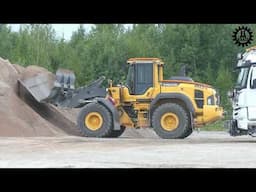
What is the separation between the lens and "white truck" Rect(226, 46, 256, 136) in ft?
50.0

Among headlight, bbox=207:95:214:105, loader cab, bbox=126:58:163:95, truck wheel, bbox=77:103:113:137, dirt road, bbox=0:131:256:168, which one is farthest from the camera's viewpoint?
truck wheel, bbox=77:103:113:137

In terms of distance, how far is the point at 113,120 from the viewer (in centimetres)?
1727

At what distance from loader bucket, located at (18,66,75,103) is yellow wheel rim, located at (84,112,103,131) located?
2137 mm

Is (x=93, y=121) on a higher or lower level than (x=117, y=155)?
higher

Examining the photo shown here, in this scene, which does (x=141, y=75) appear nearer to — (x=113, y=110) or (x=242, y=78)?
(x=113, y=110)

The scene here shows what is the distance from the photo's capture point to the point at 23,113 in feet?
63.8

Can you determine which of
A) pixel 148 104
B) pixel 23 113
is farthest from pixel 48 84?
pixel 148 104

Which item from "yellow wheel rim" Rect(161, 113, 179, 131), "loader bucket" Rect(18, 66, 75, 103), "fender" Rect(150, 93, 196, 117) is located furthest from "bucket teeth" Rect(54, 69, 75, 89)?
"yellow wheel rim" Rect(161, 113, 179, 131)

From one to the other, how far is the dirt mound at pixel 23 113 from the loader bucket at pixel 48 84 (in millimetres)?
397

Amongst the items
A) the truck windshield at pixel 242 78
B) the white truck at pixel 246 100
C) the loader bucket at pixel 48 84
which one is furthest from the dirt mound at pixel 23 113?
the truck windshield at pixel 242 78

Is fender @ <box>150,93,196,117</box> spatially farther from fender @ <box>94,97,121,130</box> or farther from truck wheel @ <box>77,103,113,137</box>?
truck wheel @ <box>77,103,113,137</box>

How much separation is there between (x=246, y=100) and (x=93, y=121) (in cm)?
474

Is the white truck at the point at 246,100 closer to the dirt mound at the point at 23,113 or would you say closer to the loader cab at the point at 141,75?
the loader cab at the point at 141,75
